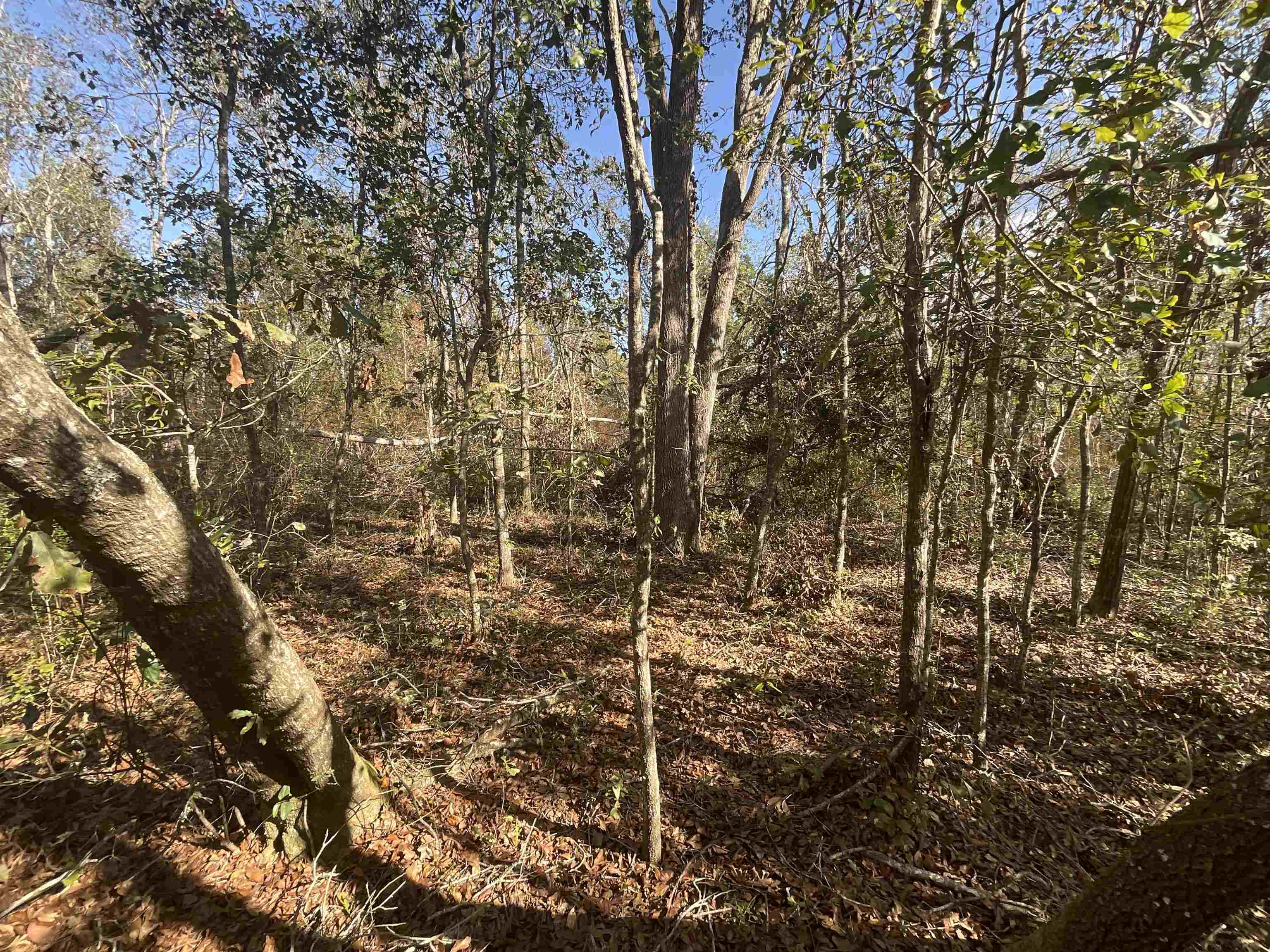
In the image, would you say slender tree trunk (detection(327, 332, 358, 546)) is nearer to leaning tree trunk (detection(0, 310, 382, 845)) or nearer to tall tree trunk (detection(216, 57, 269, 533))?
tall tree trunk (detection(216, 57, 269, 533))

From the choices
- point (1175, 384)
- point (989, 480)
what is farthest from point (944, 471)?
point (1175, 384)

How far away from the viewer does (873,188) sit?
413 centimetres

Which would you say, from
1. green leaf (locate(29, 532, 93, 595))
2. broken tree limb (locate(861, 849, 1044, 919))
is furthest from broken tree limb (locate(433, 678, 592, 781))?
green leaf (locate(29, 532, 93, 595))

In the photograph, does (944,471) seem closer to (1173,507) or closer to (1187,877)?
(1187,877)

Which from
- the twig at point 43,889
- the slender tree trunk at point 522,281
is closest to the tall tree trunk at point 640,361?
the slender tree trunk at point 522,281

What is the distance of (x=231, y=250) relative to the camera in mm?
6426

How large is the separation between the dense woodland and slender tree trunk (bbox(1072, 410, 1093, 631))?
12 cm

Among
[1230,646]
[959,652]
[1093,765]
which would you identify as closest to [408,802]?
[1093,765]

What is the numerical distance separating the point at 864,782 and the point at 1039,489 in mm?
3055

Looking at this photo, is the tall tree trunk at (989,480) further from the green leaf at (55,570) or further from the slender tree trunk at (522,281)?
the green leaf at (55,570)

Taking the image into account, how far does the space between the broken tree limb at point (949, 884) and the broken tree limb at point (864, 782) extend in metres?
0.35

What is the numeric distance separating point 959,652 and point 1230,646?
2.66m

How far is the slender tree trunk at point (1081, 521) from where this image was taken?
16.7 ft

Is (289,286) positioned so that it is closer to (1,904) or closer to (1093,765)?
(1,904)
